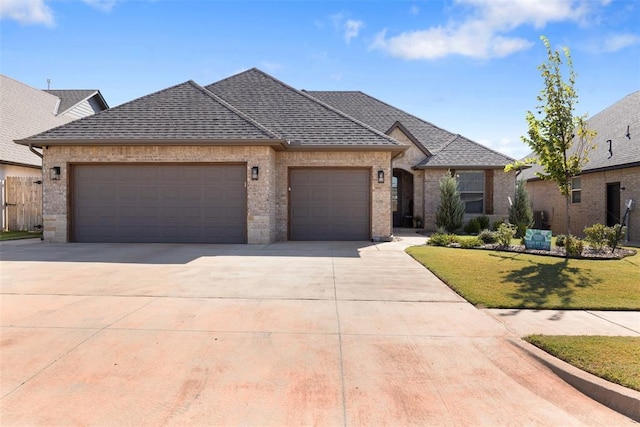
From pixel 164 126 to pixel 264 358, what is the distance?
39.4ft

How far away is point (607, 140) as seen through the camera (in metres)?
18.5

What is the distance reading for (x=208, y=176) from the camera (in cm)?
1361

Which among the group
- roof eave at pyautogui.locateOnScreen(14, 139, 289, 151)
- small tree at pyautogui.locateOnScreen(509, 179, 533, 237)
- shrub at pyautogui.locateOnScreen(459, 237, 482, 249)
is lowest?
shrub at pyautogui.locateOnScreen(459, 237, 482, 249)

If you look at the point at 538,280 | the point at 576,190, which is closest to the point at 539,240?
the point at 538,280

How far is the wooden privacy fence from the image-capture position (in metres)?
17.3

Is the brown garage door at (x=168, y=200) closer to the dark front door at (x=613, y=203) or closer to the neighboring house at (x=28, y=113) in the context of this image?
the neighboring house at (x=28, y=113)

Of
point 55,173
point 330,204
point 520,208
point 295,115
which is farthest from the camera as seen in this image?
point 520,208

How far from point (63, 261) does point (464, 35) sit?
13.3 metres

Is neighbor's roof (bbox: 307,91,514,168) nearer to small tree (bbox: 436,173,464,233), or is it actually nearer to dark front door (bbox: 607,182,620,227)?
small tree (bbox: 436,173,464,233)

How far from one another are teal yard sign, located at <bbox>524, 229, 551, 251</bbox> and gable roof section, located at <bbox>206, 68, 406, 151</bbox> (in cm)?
528

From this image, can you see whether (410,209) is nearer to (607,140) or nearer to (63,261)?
(607,140)

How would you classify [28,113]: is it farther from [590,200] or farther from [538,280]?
[590,200]

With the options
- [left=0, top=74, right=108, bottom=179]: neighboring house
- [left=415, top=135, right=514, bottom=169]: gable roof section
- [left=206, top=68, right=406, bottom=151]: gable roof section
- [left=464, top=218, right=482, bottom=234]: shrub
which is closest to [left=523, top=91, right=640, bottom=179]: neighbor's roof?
[left=415, top=135, right=514, bottom=169]: gable roof section

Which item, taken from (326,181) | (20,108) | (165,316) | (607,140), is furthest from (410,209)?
(20,108)
